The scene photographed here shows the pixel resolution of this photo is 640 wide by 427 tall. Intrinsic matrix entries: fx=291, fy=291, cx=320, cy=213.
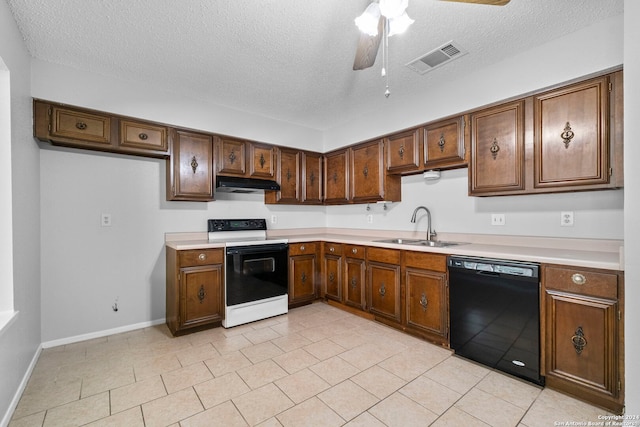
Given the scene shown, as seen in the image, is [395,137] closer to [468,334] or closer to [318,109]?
[318,109]

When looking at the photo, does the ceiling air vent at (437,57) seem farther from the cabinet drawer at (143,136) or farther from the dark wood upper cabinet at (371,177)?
the cabinet drawer at (143,136)

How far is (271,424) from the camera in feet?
5.28

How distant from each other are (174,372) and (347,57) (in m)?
2.77

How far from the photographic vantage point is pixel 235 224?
359 centimetres

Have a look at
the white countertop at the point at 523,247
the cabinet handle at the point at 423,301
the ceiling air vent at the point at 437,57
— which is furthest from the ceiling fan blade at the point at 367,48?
the cabinet handle at the point at 423,301

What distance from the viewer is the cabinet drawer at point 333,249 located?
3520mm

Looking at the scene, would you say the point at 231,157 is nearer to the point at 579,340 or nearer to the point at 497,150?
the point at 497,150

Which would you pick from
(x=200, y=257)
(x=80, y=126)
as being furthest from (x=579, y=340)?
(x=80, y=126)

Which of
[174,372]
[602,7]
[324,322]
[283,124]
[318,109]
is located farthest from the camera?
[283,124]

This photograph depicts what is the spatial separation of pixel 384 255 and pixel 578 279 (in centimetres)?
150

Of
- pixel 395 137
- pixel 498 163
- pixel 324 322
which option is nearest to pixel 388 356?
pixel 324 322

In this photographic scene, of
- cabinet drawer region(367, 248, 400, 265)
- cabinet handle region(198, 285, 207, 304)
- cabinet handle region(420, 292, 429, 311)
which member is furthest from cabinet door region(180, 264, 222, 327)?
cabinet handle region(420, 292, 429, 311)

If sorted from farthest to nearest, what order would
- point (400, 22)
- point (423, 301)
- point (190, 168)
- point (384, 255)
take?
1. point (190, 168)
2. point (384, 255)
3. point (423, 301)
4. point (400, 22)

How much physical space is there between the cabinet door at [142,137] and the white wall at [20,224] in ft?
2.07
